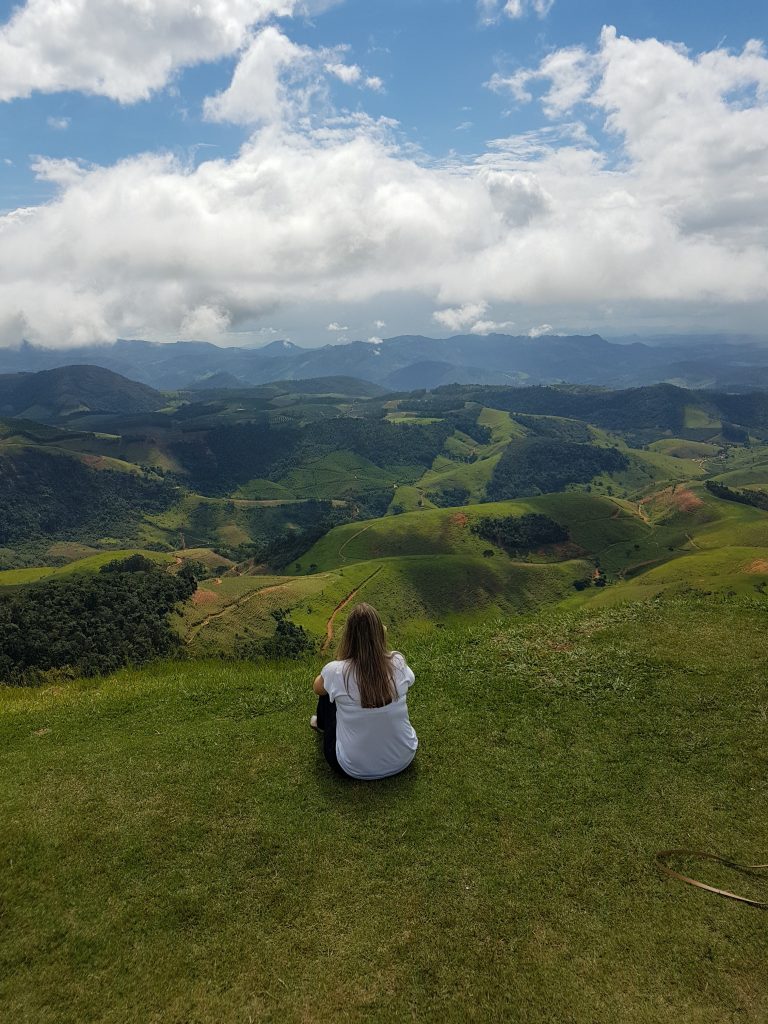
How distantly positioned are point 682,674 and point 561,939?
908 centimetres

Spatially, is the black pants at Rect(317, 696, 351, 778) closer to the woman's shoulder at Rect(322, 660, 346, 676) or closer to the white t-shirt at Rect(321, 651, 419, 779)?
the white t-shirt at Rect(321, 651, 419, 779)

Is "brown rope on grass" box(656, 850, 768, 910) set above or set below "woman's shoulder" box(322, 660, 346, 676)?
below

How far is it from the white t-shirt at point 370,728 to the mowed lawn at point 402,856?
52cm

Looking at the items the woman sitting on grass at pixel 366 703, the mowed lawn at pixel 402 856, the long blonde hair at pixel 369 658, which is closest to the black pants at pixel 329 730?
the woman sitting on grass at pixel 366 703

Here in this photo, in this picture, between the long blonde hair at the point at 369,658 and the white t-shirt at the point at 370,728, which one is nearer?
the long blonde hair at the point at 369,658

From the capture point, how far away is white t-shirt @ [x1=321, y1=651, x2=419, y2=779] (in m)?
10.6

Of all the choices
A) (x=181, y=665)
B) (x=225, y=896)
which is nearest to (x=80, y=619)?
(x=181, y=665)

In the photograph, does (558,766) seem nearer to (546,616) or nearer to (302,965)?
(302,965)

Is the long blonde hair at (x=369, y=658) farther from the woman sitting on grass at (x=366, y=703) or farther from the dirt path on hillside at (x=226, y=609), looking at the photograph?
the dirt path on hillside at (x=226, y=609)

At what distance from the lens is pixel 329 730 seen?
445 inches

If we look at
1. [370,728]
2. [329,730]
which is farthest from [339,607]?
[370,728]

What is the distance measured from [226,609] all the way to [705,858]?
117 metres

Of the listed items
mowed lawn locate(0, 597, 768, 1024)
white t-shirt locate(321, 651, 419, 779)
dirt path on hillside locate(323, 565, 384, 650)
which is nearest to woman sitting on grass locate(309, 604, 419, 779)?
white t-shirt locate(321, 651, 419, 779)

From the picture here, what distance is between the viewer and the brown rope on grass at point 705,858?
8.56m
